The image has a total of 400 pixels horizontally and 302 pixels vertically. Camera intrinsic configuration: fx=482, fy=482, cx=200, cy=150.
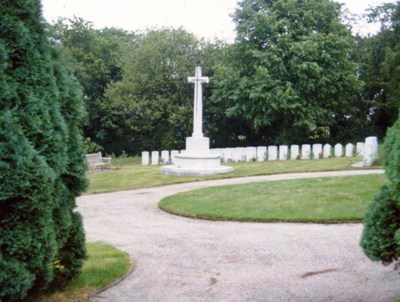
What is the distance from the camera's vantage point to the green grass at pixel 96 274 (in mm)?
5557

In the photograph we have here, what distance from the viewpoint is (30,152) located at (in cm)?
456

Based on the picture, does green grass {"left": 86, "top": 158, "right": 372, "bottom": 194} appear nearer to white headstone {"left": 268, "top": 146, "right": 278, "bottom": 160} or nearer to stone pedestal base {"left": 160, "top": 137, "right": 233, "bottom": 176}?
stone pedestal base {"left": 160, "top": 137, "right": 233, "bottom": 176}

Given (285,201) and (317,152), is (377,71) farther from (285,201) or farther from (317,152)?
(285,201)

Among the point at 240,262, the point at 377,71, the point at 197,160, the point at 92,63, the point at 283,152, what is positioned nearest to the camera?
the point at 240,262

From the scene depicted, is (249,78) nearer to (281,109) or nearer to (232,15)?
(281,109)

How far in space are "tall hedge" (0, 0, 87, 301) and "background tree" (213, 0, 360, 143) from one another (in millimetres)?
23696

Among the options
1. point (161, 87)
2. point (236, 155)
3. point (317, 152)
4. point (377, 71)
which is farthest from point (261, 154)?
point (377, 71)

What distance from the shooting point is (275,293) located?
18.2 feet

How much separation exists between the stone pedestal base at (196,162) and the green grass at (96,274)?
10987 millimetres

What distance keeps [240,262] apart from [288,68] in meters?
23.9

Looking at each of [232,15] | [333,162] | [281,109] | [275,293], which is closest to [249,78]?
[281,109]

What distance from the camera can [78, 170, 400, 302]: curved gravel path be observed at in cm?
561

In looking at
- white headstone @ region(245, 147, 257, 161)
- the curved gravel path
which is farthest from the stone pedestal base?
the curved gravel path

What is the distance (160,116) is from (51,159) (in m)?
28.8
